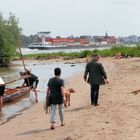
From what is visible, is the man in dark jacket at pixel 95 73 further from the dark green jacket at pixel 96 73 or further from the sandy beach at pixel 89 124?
the sandy beach at pixel 89 124

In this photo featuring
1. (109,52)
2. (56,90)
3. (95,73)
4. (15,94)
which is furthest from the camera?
(109,52)

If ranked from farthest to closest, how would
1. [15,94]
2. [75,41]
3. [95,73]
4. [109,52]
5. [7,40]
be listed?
1. [75,41]
2. [109,52]
3. [7,40]
4. [15,94]
5. [95,73]

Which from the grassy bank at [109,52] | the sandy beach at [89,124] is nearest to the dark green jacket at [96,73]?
the sandy beach at [89,124]

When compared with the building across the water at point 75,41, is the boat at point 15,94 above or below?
above

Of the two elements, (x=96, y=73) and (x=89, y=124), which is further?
(x=96, y=73)

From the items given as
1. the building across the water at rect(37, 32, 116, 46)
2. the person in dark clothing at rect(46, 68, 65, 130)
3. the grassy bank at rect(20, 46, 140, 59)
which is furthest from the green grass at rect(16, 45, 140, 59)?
the building across the water at rect(37, 32, 116, 46)

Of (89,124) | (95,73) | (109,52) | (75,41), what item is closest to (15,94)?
(95,73)

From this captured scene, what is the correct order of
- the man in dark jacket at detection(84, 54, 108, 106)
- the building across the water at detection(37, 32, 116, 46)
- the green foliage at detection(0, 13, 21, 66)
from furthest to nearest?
1. the building across the water at detection(37, 32, 116, 46)
2. the green foliage at detection(0, 13, 21, 66)
3. the man in dark jacket at detection(84, 54, 108, 106)

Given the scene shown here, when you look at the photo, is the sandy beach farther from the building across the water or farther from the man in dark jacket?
the building across the water

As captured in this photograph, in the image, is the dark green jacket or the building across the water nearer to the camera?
the dark green jacket

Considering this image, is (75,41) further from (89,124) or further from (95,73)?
(89,124)

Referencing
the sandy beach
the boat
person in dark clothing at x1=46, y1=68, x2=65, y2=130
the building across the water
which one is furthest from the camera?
the building across the water

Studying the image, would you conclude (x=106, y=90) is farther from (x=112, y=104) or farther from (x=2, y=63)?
(x=2, y=63)

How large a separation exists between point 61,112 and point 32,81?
31.8ft
